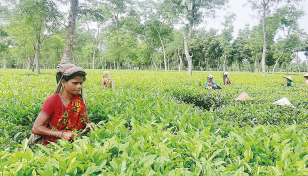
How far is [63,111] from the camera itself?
2602 millimetres

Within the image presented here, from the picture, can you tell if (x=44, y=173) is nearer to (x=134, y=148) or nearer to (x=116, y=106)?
(x=134, y=148)

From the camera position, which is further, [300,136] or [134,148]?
[300,136]

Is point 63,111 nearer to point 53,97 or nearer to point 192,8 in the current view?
point 53,97

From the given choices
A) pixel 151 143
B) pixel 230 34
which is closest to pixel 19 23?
pixel 151 143

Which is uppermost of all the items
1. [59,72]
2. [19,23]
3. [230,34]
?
[230,34]

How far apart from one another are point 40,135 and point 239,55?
2129 inches

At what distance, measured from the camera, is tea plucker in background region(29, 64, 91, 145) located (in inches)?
93.4

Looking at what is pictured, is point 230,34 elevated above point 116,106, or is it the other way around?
point 230,34

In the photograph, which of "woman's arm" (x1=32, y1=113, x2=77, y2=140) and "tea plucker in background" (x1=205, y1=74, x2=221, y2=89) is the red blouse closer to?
"woman's arm" (x1=32, y1=113, x2=77, y2=140)

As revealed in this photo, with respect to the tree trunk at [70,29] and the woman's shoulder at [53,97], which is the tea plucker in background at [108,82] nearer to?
the tree trunk at [70,29]

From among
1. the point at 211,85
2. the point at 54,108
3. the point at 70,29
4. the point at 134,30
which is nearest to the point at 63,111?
the point at 54,108

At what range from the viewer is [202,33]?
58.8 m

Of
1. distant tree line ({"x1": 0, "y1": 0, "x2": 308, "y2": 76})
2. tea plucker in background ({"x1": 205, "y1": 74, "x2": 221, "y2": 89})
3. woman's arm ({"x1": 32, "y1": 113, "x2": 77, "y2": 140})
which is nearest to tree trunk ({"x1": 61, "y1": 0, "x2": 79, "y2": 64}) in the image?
distant tree line ({"x1": 0, "y1": 0, "x2": 308, "y2": 76})

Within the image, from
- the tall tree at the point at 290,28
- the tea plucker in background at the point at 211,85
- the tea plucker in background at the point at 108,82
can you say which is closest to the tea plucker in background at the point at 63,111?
the tea plucker in background at the point at 108,82
